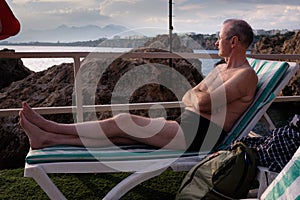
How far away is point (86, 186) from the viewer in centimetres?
339

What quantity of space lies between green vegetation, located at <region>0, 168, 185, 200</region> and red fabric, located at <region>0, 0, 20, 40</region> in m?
1.32

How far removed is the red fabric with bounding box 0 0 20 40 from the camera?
2406 millimetres

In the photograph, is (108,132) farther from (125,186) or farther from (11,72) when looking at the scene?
(11,72)

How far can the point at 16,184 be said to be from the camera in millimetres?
3457

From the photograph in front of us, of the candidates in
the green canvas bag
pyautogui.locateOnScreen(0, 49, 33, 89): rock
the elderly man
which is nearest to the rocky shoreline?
pyautogui.locateOnScreen(0, 49, 33, 89): rock

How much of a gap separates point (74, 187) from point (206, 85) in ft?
4.25

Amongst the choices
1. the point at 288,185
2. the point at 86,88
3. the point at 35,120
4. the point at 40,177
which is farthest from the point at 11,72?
the point at 288,185

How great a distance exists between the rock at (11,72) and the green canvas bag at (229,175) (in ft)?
17.3

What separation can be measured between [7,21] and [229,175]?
4.85ft

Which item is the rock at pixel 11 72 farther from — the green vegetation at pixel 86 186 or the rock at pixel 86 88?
the green vegetation at pixel 86 186

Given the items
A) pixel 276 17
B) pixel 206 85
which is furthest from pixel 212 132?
pixel 276 17

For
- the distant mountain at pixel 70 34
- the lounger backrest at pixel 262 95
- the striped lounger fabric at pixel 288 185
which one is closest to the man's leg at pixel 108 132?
the lounger backrest at pixel 262 95

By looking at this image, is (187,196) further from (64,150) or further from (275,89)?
(275,89)

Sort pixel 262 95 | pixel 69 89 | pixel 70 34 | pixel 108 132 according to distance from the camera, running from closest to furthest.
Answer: pixel 108 132 → pixel 262 95 → pixel 70 34 → pixel 69 89
